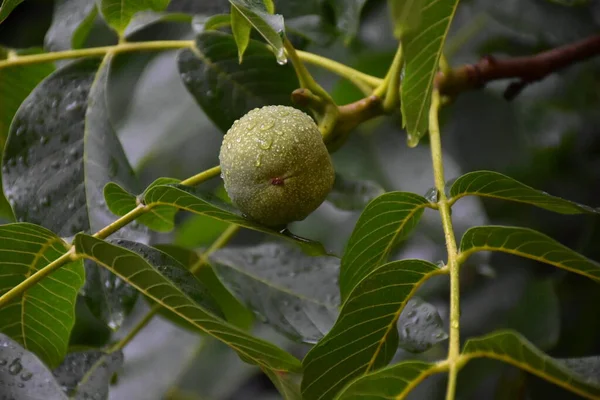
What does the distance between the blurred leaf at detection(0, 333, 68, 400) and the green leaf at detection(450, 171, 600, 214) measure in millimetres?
456

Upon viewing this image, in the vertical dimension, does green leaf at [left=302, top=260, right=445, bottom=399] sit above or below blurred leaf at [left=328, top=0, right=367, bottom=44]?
below

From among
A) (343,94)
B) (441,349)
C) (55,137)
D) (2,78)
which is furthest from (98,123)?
(441,349)

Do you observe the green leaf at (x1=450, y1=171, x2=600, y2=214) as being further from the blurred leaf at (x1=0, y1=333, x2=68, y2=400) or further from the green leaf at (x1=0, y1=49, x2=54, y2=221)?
the green leaf at (x1=0, y1=49, x2=54, y2=221)

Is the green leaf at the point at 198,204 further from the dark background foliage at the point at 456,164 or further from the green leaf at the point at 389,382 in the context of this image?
the dark background foliage at the point at 456,164

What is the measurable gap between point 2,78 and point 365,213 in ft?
2.02

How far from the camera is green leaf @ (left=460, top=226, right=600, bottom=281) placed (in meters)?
0.74

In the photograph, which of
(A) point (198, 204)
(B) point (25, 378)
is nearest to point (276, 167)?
(A) point (198, 204)

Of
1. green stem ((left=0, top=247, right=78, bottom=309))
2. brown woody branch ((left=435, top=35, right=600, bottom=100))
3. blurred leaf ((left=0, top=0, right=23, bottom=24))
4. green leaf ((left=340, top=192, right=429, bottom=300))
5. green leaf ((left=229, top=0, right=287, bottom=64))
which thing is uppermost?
blurred leaf ((left=0, top=0, right=23, bottom=24))

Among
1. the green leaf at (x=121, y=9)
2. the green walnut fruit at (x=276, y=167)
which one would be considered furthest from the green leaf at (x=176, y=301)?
the green leaf at (x=121, y=9)

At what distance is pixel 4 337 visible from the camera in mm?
777

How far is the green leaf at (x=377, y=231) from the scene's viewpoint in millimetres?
847

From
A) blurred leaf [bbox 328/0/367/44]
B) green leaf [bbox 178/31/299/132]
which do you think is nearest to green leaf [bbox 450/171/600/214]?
green leaf [bbox 178/31/299/132]

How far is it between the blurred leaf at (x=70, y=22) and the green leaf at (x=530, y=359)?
817 mm

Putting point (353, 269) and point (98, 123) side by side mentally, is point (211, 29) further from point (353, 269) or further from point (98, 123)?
point (353, 269)
